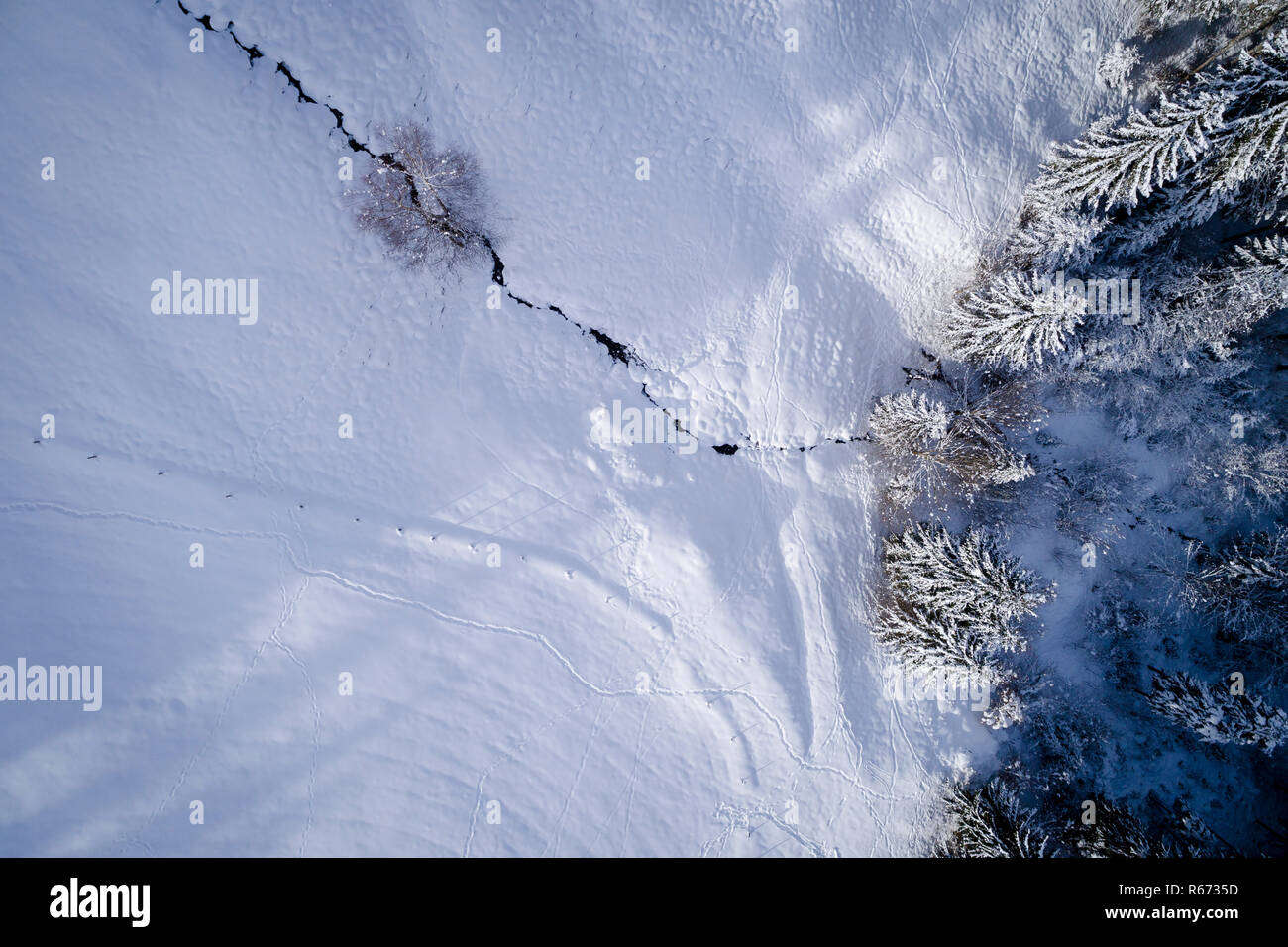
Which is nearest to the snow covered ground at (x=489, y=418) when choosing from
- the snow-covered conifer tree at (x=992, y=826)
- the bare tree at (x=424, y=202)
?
the bare tree at (x=424, y=202)

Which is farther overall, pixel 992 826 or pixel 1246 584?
pixel 1246 584

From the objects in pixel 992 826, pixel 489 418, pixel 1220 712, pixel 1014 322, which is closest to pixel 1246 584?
pixel 1220 712

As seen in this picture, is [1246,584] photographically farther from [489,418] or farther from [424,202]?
[424,202]

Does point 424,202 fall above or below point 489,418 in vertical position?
above

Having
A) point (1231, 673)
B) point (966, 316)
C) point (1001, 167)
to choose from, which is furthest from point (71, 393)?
point (1231, 673)

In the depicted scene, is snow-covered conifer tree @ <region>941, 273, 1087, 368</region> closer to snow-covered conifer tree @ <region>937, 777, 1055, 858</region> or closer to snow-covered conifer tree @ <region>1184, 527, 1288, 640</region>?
snow-covered conifer tree @ <region>1184, 527, 1288, 640</region>
